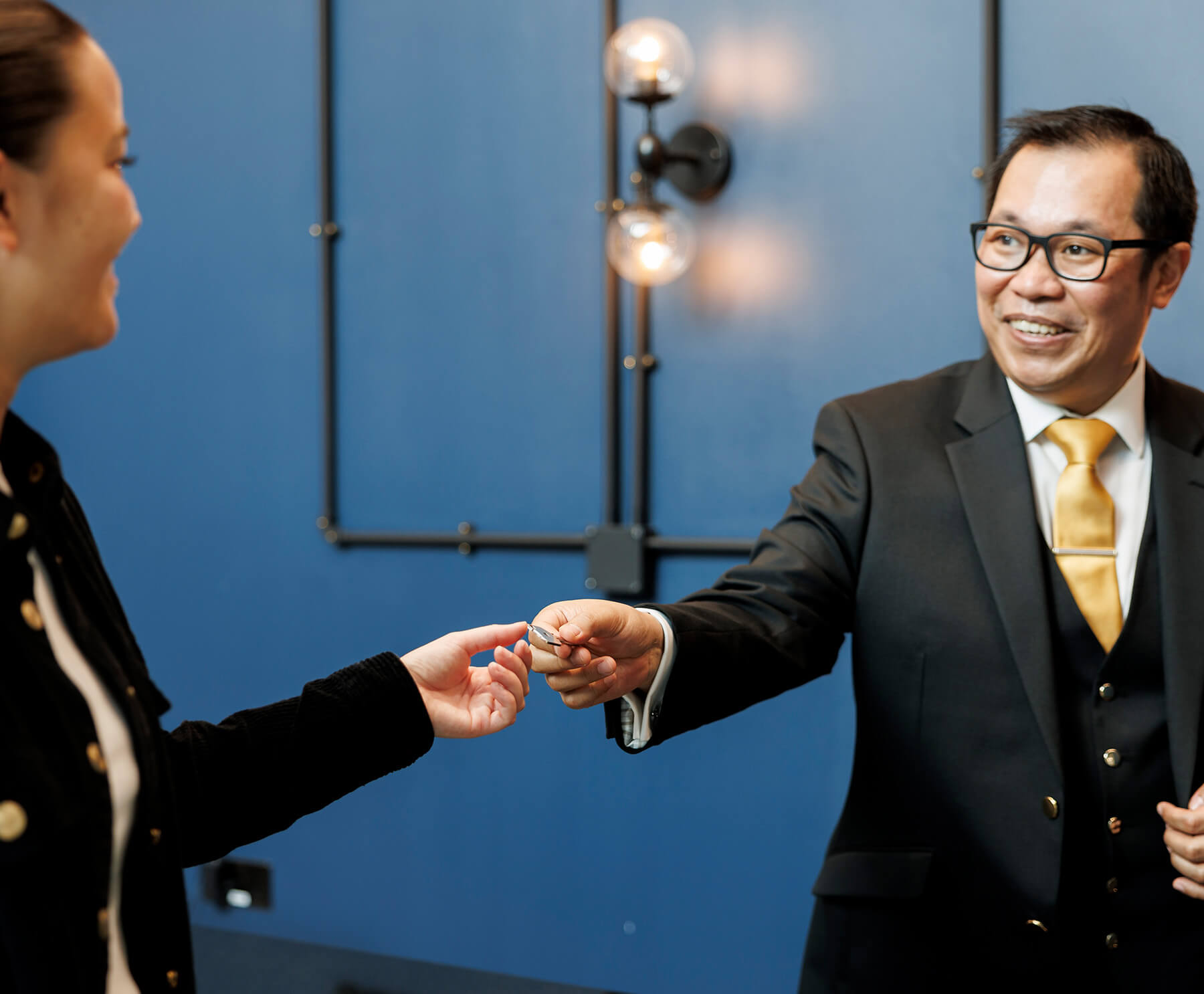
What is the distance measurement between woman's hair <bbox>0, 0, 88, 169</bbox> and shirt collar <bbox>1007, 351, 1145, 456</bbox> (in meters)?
1.29

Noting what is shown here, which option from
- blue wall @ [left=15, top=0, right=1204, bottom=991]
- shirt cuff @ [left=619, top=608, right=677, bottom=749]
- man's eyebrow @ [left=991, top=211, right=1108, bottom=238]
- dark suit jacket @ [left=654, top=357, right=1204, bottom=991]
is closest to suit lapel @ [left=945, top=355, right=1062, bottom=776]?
dark suit jacket @ [left=654, top=357, right=1204, bottom=991]

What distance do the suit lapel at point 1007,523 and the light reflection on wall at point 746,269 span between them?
66cm

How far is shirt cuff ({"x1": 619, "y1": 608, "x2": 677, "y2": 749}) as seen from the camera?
4.81ft

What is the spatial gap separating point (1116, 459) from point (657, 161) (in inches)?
41.7

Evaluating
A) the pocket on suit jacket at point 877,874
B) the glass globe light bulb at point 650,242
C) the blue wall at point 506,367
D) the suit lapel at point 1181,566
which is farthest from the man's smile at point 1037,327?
the glass globe light bulb at point 650,242

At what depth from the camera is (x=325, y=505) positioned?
2.74 m

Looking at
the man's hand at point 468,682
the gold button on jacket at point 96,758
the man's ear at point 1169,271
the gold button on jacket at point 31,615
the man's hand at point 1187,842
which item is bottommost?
the man's hand at point 1187,842

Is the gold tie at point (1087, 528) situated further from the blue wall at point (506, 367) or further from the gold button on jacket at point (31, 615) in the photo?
the gold button on jacket at point (31, 615)

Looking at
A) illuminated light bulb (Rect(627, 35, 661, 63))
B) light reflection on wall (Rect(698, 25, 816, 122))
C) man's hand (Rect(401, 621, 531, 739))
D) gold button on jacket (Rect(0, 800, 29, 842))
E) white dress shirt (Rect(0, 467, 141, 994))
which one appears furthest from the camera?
light reflection on wall (Rect(698, 25, 816, 122))

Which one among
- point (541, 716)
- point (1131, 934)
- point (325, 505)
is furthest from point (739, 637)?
point (325, 505)

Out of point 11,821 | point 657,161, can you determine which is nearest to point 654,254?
point 657,161

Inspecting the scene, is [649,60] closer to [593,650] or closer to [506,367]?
[506,367]

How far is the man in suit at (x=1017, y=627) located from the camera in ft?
4.89

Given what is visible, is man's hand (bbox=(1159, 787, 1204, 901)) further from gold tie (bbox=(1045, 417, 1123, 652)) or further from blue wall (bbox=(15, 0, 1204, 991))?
blue wall (bbox=(15, 0, 1204, 991))
